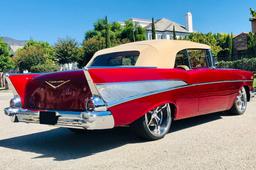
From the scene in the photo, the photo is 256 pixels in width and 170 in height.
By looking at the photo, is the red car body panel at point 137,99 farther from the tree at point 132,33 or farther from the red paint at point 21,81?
the tree at point 132,33

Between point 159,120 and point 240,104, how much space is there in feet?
9.30

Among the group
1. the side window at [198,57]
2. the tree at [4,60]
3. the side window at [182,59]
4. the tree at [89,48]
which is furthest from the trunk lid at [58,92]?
the tree at [4,60]

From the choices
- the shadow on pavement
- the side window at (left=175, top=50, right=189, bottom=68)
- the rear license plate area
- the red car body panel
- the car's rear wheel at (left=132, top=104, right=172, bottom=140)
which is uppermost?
the side window at (left=175, top=50, right=189, bottom=68)

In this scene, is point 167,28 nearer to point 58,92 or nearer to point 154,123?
point 154,123

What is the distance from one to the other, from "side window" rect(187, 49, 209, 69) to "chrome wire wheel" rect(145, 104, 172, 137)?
43.3 inches

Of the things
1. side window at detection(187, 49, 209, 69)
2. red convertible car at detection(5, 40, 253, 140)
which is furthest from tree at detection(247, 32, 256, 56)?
red convertible car at detection(5, 40, 253, 140)

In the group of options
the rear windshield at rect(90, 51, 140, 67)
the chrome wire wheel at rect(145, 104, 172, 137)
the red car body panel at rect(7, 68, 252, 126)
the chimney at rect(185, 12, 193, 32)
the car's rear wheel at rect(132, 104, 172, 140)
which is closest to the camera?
the red car body panel at rect(7, 68, 252, 126)

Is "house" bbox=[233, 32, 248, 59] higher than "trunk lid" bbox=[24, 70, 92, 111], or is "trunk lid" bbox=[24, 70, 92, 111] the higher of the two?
"house" bbox=[233, 32, 248, 59]

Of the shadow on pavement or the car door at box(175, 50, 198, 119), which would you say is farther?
the car door at box(175, 50, 198, 119)

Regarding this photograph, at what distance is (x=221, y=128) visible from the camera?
6227mm

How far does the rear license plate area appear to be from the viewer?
4922 mm

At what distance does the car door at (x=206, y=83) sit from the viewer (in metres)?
6.10

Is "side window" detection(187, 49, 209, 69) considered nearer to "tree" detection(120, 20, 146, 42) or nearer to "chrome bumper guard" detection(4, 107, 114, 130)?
"chrome bumper guard" detection(4, 107, 114, 130)

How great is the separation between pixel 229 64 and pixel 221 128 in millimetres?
26936
